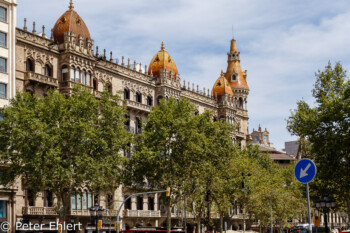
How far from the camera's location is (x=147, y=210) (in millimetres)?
70875

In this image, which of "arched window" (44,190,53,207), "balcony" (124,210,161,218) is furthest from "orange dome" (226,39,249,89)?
"arched window" (44,190,53,207)

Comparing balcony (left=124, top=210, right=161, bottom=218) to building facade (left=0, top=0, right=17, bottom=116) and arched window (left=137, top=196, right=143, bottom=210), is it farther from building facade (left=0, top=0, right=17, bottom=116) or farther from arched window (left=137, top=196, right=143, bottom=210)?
building facade (left=0, top=0, right=17, bottom=116)

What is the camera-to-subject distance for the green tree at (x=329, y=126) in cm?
4188

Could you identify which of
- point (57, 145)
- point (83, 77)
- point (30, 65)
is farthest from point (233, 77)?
point (57, 145)

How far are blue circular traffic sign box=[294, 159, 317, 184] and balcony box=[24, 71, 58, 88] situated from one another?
140 ft

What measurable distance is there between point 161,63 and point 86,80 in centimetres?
1744

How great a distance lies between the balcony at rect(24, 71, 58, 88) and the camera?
55.7 metres

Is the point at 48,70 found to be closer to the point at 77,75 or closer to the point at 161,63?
the point at 77,75

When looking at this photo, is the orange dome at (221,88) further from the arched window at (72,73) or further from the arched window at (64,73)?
the arched window at (64,73)

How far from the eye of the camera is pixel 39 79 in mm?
56656

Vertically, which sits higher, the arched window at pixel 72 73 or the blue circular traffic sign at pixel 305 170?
the arched window at pixel 72 73

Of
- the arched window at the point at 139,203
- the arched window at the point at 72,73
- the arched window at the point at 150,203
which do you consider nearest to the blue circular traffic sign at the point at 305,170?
the arched window at the point at 72,73

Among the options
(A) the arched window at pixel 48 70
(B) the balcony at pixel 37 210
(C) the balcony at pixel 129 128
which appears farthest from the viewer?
(C) the balcony at pixel 129 128

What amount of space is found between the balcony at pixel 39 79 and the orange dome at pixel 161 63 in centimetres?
2185
